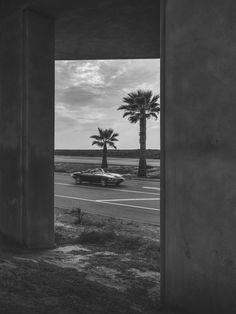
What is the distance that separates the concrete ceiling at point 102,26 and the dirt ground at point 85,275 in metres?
6.04

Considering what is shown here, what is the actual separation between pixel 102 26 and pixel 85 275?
6.96 meters

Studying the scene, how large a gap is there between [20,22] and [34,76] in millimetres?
1370

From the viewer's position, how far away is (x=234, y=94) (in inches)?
186

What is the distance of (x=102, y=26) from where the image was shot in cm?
1023

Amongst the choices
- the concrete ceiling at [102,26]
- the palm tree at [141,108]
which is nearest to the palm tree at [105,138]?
the palm tree at [141,108]

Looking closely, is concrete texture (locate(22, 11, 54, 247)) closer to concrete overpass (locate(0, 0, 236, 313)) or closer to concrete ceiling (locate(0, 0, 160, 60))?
concrete ceiling (locate(0, 0, 160, 60))

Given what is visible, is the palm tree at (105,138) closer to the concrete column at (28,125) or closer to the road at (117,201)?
the road at (117,201)

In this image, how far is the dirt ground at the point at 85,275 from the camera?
5125mm

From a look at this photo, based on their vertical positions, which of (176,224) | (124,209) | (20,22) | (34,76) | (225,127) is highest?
(20,22)

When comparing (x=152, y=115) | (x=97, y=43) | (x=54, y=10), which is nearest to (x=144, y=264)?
(x=54, y=10)

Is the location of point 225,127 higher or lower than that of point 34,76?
lower

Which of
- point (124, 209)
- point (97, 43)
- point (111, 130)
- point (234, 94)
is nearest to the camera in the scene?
point (234, 94)

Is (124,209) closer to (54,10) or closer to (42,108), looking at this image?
(42,108)

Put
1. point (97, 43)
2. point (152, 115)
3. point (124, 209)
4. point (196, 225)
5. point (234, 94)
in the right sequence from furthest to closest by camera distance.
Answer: point (152, 115)
point (124, 209)
point (97, 43)
point (196, 225)
point (234, 94)
